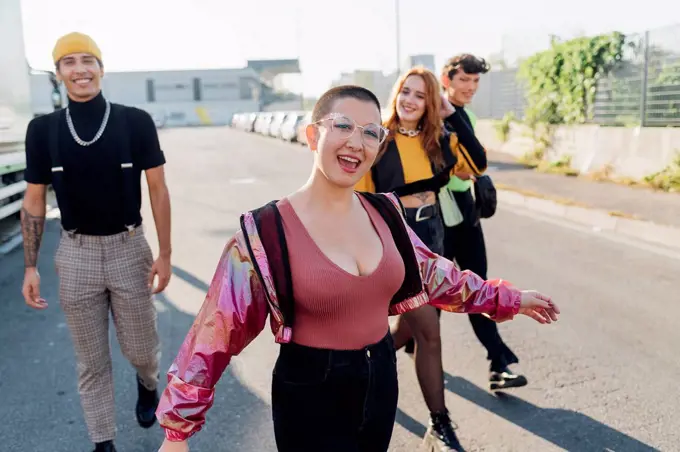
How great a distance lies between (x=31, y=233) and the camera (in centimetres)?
335

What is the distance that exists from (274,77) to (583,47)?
2980 inches

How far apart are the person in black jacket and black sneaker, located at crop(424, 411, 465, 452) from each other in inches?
31.9

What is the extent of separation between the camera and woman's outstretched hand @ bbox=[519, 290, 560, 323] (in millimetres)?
2296

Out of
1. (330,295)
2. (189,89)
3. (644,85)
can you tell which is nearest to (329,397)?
(330,295)

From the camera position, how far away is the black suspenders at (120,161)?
3.09m

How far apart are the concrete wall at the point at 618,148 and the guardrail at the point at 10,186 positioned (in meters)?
9.84

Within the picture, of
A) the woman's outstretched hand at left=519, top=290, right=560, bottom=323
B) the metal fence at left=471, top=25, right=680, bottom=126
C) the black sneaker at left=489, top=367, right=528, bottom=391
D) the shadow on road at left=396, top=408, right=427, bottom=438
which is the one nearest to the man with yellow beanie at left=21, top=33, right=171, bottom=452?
the shadow on road at left=396, top=408, right=427, bottom=438

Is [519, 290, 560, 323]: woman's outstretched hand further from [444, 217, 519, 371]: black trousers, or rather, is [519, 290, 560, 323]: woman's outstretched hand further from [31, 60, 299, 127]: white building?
[31, 60, 299, 127]: white building

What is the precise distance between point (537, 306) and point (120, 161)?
6.40 feet

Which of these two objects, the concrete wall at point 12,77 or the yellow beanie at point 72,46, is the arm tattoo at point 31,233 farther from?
the concrete wall at point 12,77

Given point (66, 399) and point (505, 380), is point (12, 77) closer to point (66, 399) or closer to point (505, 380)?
point (66, 399)

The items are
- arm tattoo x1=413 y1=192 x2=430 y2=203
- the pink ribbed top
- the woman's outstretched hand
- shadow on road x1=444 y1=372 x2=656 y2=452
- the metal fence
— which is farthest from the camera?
the metal fence

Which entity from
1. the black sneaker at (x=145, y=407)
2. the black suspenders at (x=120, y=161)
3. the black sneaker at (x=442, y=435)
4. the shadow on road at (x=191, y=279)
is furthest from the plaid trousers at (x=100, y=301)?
the shadow on road at (x=191, y=279)

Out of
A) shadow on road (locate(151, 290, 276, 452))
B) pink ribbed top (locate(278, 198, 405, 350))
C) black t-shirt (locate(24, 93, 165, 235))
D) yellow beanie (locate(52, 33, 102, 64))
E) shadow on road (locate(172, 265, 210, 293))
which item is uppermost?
yellow beanie (locate(52, 33, 102, 64))
